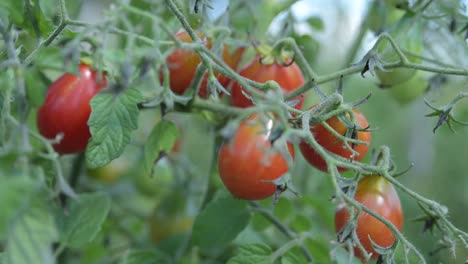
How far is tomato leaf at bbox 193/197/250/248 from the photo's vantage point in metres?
0.98

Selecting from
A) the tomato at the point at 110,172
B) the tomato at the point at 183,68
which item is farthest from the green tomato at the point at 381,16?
the tomato at the point at 110,172

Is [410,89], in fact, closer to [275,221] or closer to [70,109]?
[275,221]

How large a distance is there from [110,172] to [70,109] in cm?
70

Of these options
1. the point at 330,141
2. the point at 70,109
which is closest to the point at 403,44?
the point at 330,141

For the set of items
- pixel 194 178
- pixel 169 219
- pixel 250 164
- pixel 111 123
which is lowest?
pixel 194 178

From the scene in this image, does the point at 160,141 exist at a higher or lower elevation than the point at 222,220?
higher

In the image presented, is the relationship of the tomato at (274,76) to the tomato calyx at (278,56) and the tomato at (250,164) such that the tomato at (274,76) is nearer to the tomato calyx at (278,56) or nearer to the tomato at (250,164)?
the tomato calyx at (278,56)

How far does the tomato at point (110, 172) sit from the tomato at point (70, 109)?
1.94 ft

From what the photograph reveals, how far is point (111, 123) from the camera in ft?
2.45

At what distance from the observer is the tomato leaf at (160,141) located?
823 mm

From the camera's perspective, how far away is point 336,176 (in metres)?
0.70

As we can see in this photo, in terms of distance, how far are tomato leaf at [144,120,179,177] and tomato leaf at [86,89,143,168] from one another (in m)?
0.08

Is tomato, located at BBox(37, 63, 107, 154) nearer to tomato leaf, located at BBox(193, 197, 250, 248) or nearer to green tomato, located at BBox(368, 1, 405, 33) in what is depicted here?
tomato leaf, located at BBox(193, 197, 250, 248)

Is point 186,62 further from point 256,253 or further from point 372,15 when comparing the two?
point 372,15
